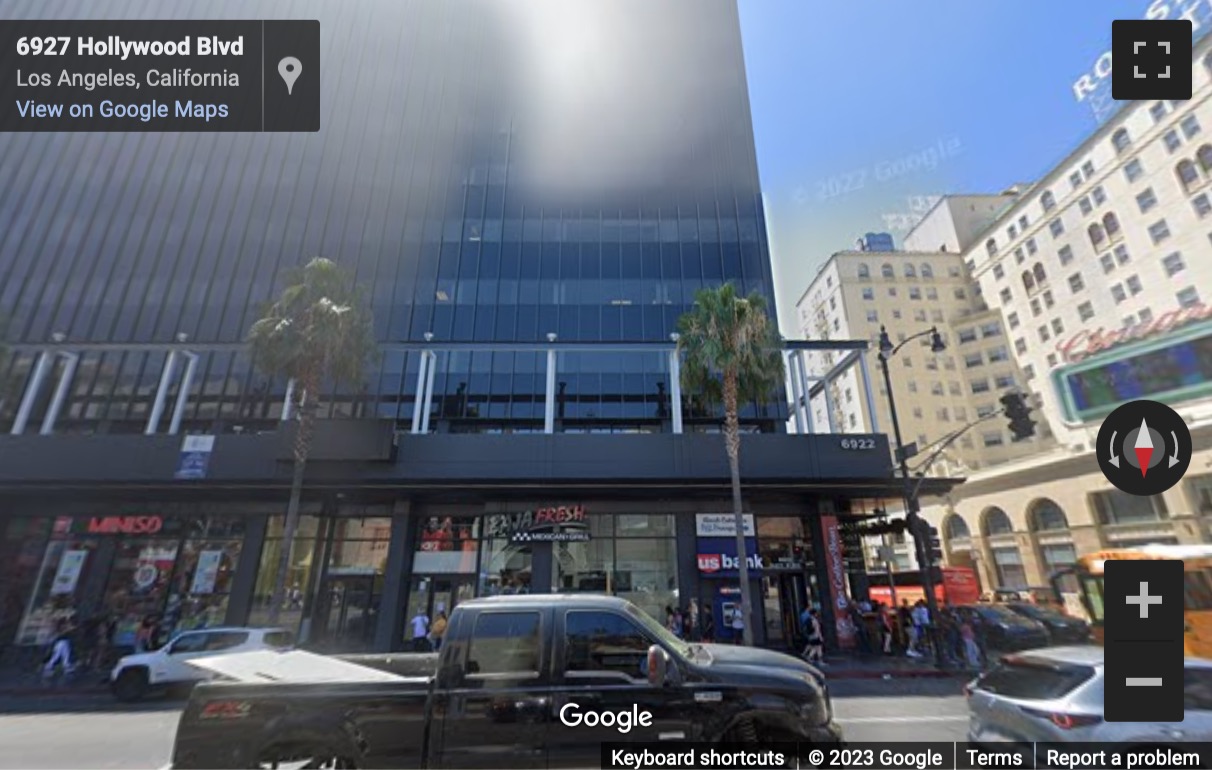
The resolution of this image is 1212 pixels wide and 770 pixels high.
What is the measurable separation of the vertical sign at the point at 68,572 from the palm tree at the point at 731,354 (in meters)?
23.6

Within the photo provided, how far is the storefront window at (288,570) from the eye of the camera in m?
17.4

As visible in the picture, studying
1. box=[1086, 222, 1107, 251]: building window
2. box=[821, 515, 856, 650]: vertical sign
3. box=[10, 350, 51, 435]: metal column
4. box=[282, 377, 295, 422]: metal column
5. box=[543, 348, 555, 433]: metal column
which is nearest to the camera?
box=[1086, 222, 1107, 251]: building window

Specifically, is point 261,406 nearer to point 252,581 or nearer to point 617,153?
point 252,581

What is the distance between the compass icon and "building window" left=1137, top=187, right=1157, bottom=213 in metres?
3.86

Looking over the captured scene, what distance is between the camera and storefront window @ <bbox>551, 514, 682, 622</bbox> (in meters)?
17.8

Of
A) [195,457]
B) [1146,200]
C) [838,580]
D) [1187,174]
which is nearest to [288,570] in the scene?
[195,457]

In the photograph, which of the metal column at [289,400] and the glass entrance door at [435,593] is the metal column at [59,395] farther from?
the glass entrance door at [435,593]

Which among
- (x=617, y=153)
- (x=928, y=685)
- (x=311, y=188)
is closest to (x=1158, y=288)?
(x=928, y=685)

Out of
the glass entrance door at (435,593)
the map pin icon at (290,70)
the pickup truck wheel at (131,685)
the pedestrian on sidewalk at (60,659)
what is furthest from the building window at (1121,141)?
the pedestrian on sidewalk at (60,659)

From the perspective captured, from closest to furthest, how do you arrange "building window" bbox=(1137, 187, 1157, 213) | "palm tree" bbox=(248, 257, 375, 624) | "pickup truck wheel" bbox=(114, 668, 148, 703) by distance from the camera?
"building window" bbox=(1137, 187, 1157, 213)
"pickup truck wheel" bbox=(114, 668, 148, 703)
"palm tree" bbox=(248, 257, 375, 624)

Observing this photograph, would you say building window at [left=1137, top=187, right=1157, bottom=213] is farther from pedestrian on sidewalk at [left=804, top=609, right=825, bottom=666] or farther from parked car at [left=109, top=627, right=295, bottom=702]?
parked car at [left=109, top=627, right=295, bottom=702]

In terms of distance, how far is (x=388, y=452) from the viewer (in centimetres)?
1672

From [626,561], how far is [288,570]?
1223cm

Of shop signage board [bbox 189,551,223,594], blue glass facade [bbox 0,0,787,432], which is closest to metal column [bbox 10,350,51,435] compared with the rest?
blue glass facade [bbox 0,0,787,432]
